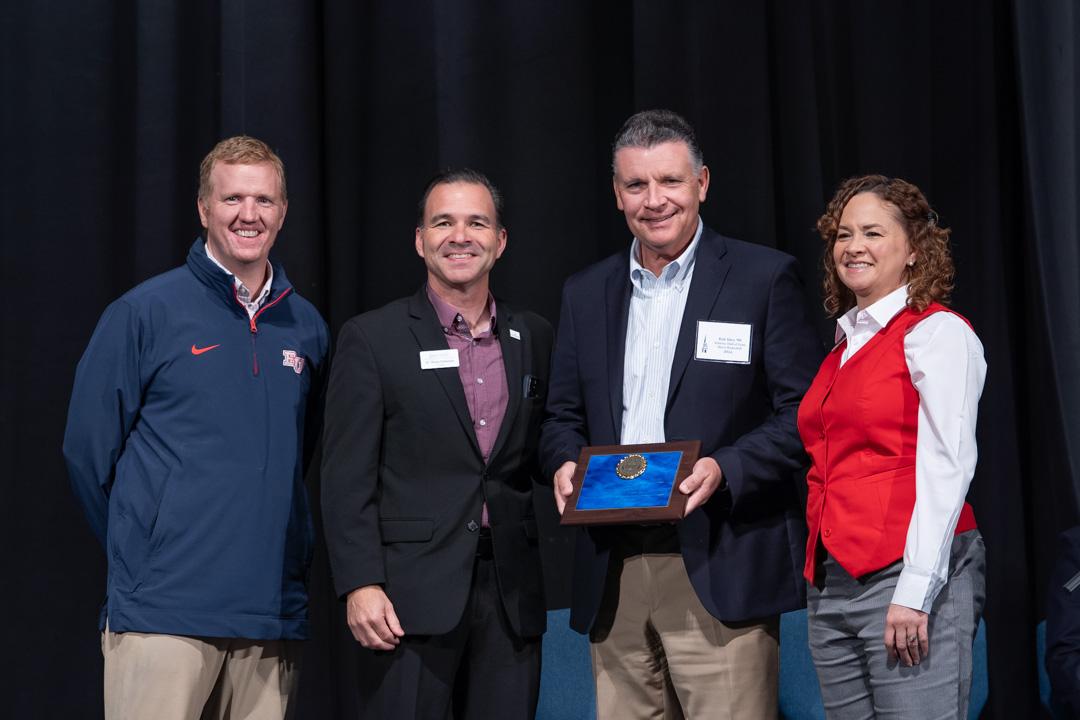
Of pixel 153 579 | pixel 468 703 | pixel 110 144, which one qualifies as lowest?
pixel 468 703

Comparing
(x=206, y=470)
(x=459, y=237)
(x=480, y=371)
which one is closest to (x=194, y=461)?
(x=206, y=470)

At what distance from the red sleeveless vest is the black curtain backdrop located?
1.27 metres

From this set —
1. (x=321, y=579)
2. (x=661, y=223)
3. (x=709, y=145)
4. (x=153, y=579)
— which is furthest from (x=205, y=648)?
(x=709, y=145)

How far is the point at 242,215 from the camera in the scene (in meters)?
2.83

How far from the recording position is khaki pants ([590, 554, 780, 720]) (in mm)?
2432

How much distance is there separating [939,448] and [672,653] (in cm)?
→ 72

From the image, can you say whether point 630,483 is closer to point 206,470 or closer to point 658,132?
point 658,132

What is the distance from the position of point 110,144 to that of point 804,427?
8.07 ft

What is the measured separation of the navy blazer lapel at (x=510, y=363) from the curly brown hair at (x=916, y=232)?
2.53 ft

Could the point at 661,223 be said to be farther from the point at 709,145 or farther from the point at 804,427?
the point at 709,145

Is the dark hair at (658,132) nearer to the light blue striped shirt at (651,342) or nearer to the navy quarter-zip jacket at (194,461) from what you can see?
the light blue striped shirt at (651,342)

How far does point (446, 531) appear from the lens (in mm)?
2543

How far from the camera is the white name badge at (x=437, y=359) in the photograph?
104 inches

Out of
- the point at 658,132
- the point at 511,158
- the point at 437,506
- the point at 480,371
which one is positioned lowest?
the point at 437,506
